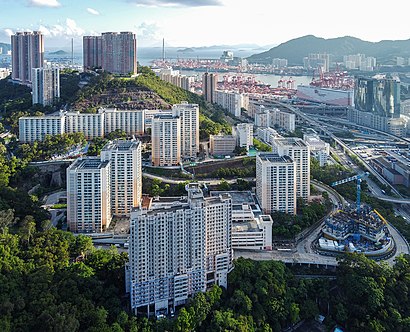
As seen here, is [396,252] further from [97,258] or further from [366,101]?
[366,101]

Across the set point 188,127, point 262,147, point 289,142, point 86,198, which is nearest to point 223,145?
point 188,127

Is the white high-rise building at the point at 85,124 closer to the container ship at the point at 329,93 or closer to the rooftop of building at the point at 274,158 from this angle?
the rooftop of building at the point at 274,158

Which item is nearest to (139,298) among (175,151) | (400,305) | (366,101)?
(400,305)

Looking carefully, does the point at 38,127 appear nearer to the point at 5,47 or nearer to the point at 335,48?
the point at 5,47

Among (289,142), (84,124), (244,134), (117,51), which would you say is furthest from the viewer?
(117,51)

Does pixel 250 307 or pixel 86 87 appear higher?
pixel 86 87
